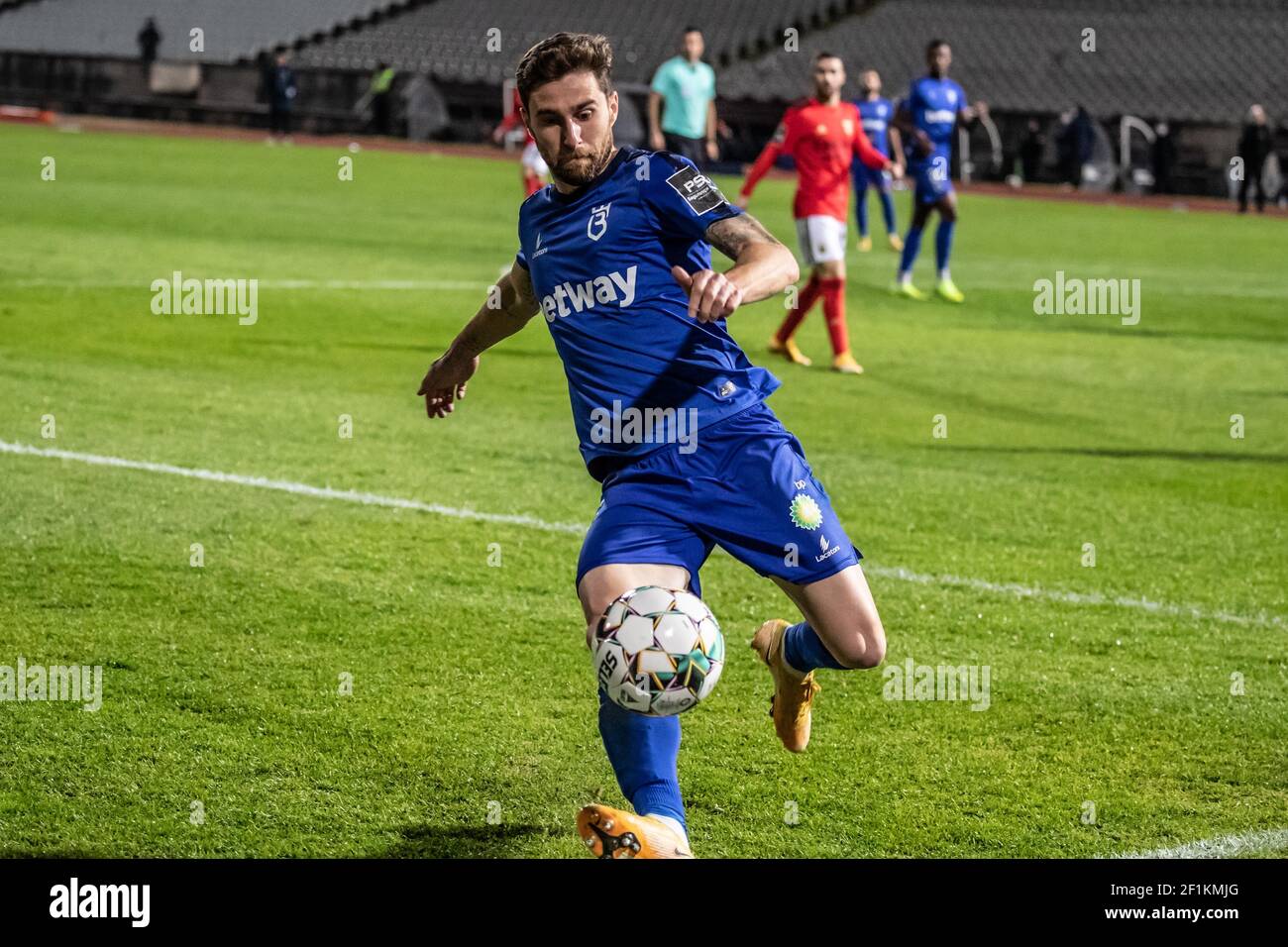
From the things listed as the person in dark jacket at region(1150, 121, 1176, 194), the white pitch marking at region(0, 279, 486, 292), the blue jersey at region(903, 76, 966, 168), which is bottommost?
the white pitch marking at region(0, 279, 486, 292)

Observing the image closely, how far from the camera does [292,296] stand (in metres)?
15.7

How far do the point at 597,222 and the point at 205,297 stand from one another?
1129cm

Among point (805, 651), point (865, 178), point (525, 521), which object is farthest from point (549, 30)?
point (805, 651)

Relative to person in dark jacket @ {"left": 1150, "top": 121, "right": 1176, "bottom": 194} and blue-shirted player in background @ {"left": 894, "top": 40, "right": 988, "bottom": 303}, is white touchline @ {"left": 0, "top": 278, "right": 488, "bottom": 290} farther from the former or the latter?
person in dark jacket @ {"left": 1150, "top": 121, "right": 1176, "bottom": 194}

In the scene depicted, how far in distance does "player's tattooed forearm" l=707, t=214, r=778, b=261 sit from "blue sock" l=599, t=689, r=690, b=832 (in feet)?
3.98

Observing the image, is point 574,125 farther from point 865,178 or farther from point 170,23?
point 170,23

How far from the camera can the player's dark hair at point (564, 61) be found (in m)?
4.54

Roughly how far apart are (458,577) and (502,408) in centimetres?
414

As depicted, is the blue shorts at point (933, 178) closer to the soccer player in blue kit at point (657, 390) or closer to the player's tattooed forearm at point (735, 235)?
the soccer player in blue kit at point (657, 390)

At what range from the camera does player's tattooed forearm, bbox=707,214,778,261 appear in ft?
14.8

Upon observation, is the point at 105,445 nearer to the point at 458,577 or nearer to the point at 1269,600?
the point at 458,577

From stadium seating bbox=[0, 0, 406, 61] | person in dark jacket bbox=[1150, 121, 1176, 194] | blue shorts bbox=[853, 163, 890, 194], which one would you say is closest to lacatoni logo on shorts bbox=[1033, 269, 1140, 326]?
blue shorts bbox=[853, 163, 890, 194]
